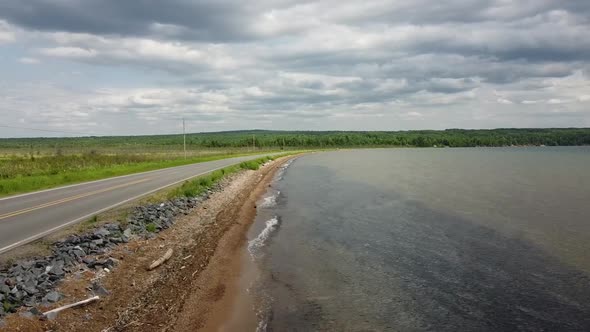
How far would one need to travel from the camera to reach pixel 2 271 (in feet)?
34.7

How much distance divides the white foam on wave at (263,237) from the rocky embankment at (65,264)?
3.94 m

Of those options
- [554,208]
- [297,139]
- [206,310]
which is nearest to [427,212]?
[554,208]

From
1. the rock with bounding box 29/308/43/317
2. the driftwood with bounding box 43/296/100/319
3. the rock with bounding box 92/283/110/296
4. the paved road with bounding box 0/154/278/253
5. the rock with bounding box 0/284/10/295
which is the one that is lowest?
the rock with bounding box 92/283/110/296

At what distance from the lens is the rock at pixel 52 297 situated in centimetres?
955

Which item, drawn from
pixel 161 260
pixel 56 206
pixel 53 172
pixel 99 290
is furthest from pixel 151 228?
pixel 53 172

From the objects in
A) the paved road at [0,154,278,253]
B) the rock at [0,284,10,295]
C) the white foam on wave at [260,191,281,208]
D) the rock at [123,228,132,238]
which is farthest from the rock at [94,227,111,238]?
the white foam on wave at [260,191,281,208]

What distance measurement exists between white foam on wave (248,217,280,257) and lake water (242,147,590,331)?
5 centimetres

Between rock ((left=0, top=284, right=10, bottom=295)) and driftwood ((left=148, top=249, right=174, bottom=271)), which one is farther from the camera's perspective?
driftwood ((left=148, top=249, right=174, bottom=271))

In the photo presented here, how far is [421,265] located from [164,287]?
29.5 feet

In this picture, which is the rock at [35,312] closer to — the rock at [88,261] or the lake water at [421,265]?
the rock at [88,261]

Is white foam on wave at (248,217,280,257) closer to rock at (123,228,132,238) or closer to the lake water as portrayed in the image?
the lake water

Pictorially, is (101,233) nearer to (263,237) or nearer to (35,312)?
(35,312)

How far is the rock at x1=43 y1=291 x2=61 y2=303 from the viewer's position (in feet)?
31.3

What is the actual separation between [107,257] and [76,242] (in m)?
1.41
